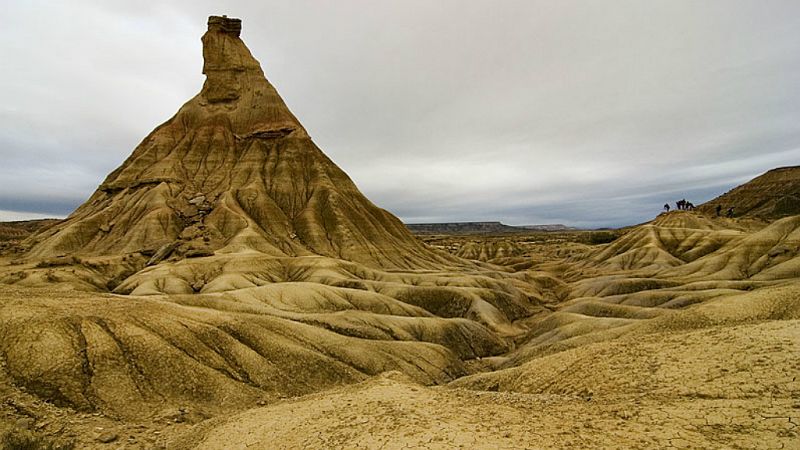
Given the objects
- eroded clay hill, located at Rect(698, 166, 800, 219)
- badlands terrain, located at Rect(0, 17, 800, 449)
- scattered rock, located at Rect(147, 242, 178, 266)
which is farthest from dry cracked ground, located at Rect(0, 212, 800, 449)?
eroded clay hill, located at Rect(698, 166, 800, 219)

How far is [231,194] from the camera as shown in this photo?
78.1m

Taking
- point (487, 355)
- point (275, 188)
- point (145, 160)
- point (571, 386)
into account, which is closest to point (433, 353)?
point (487, 355)

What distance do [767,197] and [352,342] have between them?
15950 cm

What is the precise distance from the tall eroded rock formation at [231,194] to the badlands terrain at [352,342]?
0.62 meters

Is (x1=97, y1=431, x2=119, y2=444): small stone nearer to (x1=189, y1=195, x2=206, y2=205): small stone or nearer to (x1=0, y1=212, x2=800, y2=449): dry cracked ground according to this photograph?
(x1=0, y1=212, x2=800, y2=449): dry cracked ground

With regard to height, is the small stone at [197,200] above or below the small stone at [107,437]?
above

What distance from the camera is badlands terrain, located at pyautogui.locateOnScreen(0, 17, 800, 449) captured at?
1173cm

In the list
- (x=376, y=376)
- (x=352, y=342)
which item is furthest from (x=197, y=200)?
(x=376, y=376)

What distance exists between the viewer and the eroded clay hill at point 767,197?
390 feet

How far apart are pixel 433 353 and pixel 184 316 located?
17580 millimetres

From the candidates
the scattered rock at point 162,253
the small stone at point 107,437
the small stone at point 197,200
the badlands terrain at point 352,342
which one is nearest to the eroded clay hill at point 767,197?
the badlands terrain at point 352,342

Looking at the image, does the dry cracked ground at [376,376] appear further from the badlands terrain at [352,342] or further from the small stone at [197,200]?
the small stone at [197,200]

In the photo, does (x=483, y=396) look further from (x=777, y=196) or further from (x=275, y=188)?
(x=777, y=196)

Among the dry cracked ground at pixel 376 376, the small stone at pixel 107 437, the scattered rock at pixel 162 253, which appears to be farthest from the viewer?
the scattered rock at pixel 162 253
